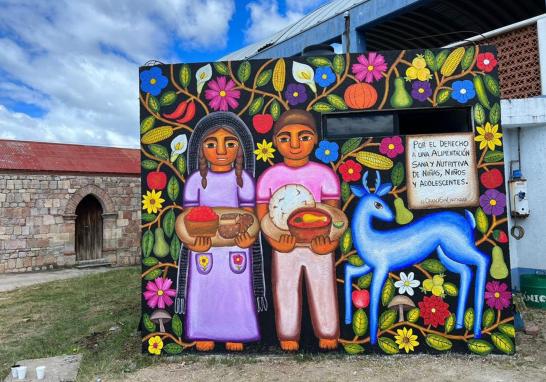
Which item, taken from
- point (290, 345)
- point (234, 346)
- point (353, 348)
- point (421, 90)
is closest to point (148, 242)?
point (234, 346)

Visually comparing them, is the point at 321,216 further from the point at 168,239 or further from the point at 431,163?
the point at 168,239

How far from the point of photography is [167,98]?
5.15 metres

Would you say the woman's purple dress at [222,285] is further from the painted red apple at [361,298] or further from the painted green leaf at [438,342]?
the painted green leaf at [438,342]

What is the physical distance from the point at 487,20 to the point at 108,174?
43.0 feet

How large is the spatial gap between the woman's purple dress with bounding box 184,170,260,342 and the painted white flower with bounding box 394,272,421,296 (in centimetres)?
167

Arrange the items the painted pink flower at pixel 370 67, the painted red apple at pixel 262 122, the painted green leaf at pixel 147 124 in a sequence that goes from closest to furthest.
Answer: the painted pink flower at pixel 370 67 → the painted red apple at pixel 262 122 → the painted green leaf at pixel 147 124

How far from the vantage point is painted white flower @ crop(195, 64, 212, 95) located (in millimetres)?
5113

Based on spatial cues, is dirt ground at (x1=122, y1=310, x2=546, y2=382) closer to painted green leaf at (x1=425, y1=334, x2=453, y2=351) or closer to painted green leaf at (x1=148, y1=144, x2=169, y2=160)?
painted green leaf at (x1=425, y1=334, x2=453, y2=351)

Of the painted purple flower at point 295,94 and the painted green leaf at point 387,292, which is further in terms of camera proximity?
the painted purple flower at point 295,94

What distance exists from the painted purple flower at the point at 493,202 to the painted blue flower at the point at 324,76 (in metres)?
2.15

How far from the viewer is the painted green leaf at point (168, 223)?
5.09m

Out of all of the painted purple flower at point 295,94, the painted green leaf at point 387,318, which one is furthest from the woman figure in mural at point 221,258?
the painted green leaf at point 387,318

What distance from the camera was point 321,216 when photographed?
4938 mm

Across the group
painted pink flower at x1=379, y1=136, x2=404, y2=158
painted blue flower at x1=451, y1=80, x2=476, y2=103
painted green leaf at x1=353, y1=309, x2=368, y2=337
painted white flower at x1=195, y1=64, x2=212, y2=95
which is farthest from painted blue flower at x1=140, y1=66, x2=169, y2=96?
painted green leaf at x1=353, y1=309, x2=368, y2=337
